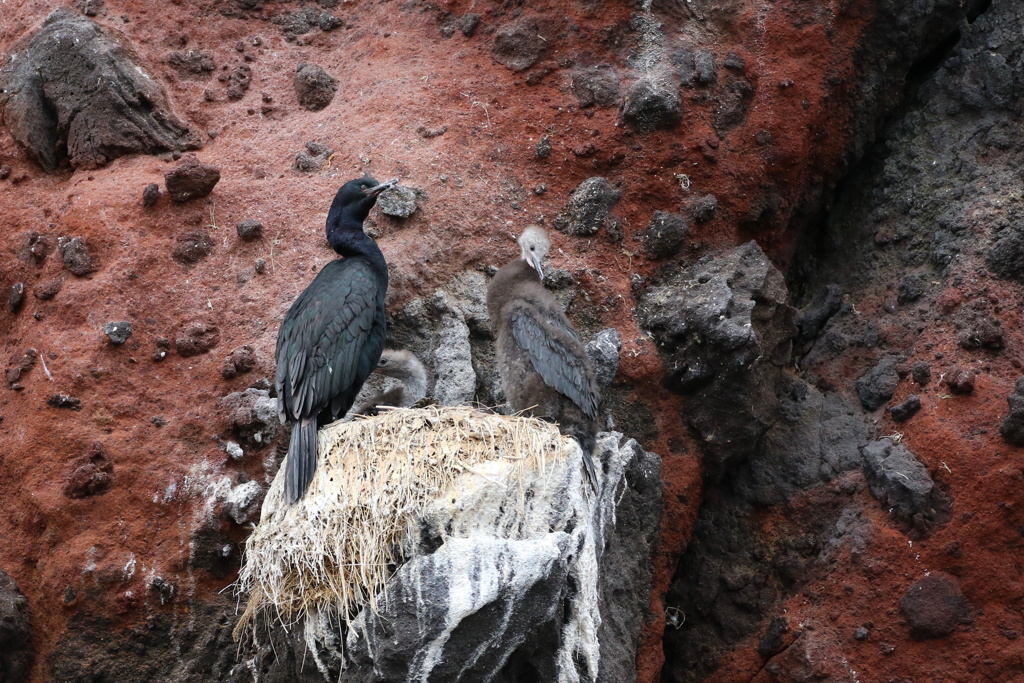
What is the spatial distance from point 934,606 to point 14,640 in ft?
15.6

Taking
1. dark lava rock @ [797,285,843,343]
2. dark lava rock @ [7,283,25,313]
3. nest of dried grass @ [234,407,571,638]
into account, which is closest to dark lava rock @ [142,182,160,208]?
dark lava rock @ [7,283,25,313]

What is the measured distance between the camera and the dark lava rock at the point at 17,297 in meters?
6.58

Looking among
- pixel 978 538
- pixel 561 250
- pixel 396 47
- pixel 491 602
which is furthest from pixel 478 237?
pixel 978 538

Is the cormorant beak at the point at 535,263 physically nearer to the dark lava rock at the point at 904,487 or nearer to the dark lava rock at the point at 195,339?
the dark lava rock at the point at 195,339

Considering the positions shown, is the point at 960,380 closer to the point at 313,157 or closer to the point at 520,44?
the point at 520,44

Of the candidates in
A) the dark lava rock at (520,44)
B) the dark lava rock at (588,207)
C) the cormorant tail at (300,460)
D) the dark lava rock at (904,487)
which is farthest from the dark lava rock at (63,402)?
the dark lava rock at (904,487)

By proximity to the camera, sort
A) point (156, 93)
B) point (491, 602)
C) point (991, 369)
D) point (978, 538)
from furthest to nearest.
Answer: point (156, 93) → point (991, 369) → point (978, 538) → point (491, 602)

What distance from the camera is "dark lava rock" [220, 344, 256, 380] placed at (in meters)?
6.16

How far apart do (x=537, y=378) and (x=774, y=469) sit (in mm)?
1821

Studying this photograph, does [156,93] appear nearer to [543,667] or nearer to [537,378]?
[537,378]

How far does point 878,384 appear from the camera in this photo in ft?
22.2

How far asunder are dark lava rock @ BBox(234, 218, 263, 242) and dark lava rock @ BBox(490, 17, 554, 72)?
2123 millimetres

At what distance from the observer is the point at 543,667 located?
5.15 m

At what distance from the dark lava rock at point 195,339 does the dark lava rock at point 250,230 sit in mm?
686
